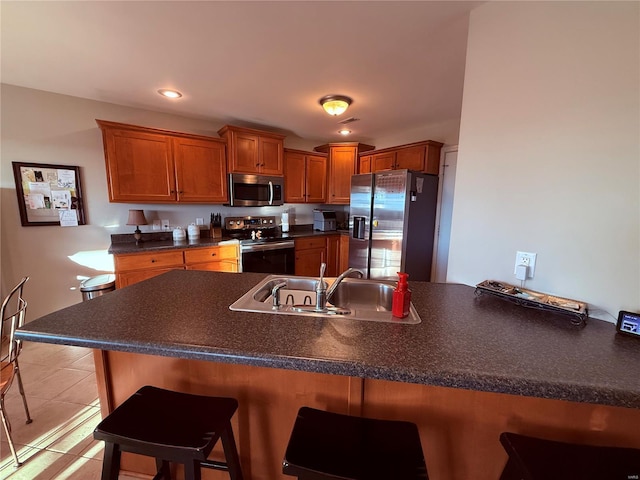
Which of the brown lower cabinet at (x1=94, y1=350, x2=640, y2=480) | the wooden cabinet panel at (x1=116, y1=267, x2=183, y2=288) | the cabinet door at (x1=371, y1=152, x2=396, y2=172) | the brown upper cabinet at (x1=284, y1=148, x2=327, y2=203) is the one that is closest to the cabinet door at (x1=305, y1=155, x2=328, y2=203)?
the brown upper cabinet at (x1=284, y1=148, x2=327, y2=203)

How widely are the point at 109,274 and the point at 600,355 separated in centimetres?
377

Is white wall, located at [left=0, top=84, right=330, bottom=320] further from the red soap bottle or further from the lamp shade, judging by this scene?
the red soap bottle

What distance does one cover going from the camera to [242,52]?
1.82 metres

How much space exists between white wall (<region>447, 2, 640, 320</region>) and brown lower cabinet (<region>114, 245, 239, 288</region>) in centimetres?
261

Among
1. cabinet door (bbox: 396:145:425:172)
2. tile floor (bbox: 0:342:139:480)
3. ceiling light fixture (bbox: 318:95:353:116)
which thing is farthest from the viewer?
cabinet door (bbox: 396:145:425:172)

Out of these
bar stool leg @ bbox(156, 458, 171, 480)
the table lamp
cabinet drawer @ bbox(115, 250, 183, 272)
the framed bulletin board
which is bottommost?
bar stool leg @ bbox(156, 458, 171, 480)

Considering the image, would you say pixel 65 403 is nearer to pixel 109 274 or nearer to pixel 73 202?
pixel 109 274

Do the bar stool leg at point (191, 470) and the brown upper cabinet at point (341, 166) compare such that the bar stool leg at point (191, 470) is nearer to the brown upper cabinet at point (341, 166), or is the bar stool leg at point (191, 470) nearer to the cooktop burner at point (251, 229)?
the cooktop burner at point (251, 229)

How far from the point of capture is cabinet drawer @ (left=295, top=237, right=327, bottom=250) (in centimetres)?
375

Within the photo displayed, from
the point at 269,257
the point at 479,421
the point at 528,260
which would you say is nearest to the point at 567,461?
the point at 479,421

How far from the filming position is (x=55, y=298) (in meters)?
2.69

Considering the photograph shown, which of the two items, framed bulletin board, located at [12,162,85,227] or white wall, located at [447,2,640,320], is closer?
white wall, located at [447,2,640,320]

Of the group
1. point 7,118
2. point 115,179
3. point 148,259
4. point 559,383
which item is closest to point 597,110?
point 559,383

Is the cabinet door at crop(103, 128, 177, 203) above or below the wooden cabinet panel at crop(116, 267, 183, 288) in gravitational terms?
above
